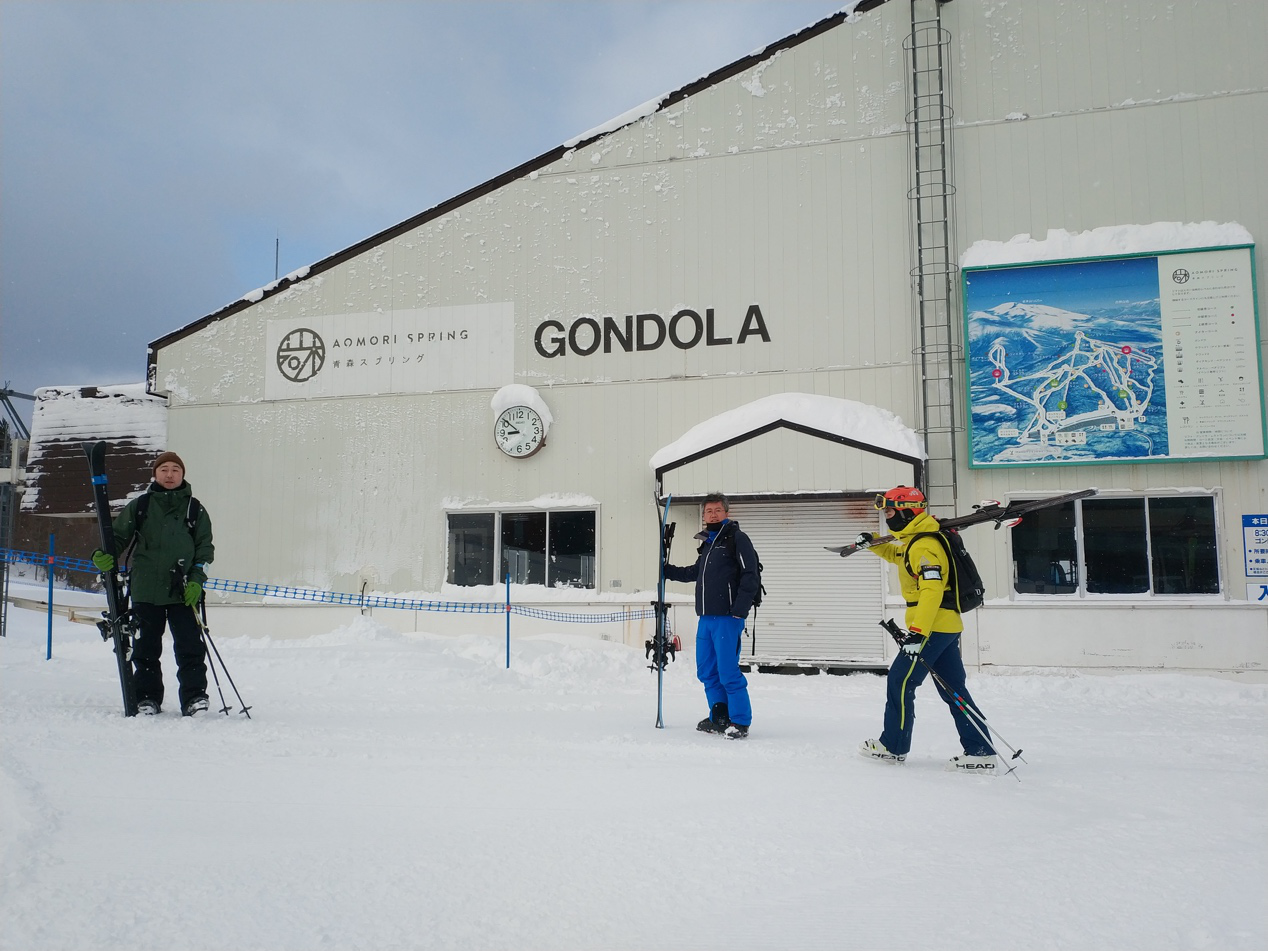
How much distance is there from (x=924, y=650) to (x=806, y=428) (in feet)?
23.9

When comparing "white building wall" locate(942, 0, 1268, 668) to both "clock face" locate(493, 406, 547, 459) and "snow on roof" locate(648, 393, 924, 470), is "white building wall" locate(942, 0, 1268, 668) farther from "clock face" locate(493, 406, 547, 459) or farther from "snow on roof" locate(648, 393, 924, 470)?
"clock face" locate(493, 406, 547, 459)

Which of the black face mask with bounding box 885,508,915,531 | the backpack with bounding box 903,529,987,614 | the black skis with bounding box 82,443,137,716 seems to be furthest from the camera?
the black skis with bounding box 82,443,137,716

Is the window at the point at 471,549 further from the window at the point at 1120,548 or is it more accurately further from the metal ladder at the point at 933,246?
the window at the point at 1120,548

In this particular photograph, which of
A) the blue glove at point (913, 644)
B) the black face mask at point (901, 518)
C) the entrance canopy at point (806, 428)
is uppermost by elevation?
the entrance canopy at point (806, 428)

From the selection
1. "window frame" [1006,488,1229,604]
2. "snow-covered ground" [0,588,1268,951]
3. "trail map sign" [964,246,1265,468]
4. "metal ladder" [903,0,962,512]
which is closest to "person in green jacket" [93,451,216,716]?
"snow-covered ground" [0,588,1268,951]

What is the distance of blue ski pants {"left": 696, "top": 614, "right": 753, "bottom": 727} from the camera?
6.86m

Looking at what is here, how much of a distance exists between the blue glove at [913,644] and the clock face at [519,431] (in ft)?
30.9

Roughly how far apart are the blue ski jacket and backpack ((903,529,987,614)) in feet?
4.26

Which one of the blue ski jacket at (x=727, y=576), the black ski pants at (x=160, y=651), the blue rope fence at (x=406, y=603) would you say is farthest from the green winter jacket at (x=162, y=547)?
the blue rope fence at (x=406, y=603)

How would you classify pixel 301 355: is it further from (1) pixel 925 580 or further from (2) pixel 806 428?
(1) pixel 925 580

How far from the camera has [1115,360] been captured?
1276 cm

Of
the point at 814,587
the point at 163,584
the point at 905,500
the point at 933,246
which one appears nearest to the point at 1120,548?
the point at 814,587

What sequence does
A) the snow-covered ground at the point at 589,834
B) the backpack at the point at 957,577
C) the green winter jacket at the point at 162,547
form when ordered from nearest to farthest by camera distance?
the snow-covered ground at the point at 589,834
the backpack at the point at 957,577
the green winter jacket at the point at 162,547

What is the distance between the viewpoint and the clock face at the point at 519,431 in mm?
14617
